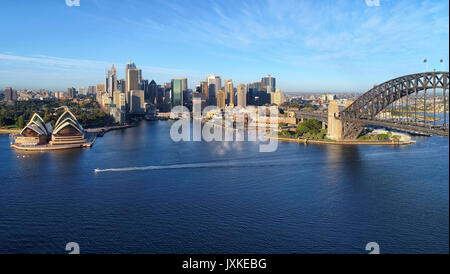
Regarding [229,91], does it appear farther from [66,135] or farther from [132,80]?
[66,135]

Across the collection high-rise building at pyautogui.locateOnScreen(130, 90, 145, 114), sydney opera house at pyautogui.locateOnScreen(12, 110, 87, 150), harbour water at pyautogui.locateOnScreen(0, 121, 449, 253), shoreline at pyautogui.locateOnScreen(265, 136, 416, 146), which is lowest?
harbour water at pyautogui.locateOnScreen(0, 121, 449, 253)

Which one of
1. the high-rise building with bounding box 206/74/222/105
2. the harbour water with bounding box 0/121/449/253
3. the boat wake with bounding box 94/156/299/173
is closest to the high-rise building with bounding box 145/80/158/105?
the high-rise building with bounding box 206/74/222/105

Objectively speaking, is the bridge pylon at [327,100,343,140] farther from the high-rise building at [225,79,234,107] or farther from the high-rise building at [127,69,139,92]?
the high-rise building at [127,69,139,92]

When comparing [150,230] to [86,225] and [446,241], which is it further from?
[446,241]

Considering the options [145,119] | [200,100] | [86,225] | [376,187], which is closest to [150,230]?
[86,225]

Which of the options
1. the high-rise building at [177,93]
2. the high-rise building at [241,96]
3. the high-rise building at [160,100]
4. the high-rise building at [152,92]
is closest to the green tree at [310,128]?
the high-rise building at [241,96]

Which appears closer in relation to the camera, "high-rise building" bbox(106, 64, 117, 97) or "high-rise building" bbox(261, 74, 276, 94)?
"high-rise building" bbox(106, 64, 117, 97)

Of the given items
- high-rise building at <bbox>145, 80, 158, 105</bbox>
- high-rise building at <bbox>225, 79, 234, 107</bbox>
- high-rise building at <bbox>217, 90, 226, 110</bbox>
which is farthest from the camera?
high-rise building at <bbox>145, 80, 158, 105</bbox>

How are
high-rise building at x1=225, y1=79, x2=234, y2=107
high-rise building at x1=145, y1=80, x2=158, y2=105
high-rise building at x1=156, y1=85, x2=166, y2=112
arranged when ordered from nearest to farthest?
high-rise building at x1=156, y1=85, x2=166, y2=112, high-rise building at x1=225, y1=79, x2=234, y2=107, high-rise building at x1=145, y1=80, x2=158, y2=105

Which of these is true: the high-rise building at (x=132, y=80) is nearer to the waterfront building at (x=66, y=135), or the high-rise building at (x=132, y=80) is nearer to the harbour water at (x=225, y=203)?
the waterfront building at (x=66, y=135)
